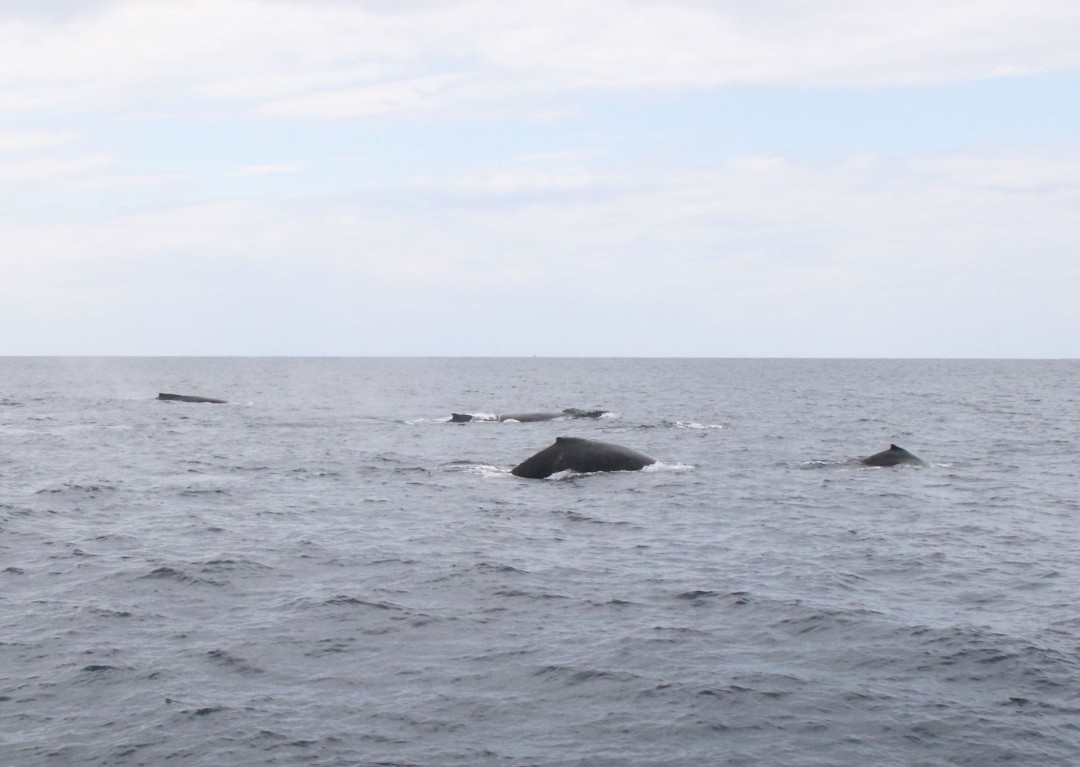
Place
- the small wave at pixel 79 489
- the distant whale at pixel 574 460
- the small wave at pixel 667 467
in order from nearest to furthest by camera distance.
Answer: the small wave at pixel 79 489 < the distant whale at pixel 574 460 < the small wave at pixel 667 467

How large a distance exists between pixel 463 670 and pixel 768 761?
169 inches

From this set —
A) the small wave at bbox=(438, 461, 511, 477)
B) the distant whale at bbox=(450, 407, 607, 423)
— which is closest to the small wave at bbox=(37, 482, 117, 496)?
the small wave at bbox=(438, 461, 511, 477)

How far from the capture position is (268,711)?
39.9ft

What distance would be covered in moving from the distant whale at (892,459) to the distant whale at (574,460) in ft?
26.6

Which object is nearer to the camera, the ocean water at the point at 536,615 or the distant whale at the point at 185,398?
the ocean water at the point at 536,615

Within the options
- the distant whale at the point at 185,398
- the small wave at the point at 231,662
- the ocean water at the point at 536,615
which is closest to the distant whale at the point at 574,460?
the ocean water at the point at 536,615

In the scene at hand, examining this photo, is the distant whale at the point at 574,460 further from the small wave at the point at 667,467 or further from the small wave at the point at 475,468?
the small wave at the point at 475,468

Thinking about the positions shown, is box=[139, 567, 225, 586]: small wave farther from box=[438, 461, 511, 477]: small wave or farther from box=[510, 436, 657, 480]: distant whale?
box=[510, 436, 657, 480]: distant whale

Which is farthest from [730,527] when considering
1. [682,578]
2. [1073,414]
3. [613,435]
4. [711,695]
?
[1073,414]

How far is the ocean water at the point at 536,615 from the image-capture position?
11.6 m

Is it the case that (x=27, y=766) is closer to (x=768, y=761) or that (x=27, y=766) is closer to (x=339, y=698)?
(x=339, y=698)

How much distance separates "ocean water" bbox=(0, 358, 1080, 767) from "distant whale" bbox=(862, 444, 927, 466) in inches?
23.3

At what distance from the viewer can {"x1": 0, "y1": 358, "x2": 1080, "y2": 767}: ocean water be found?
1156 cm

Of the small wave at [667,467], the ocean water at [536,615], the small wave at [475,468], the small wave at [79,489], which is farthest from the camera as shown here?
the small wave at [667,467]
